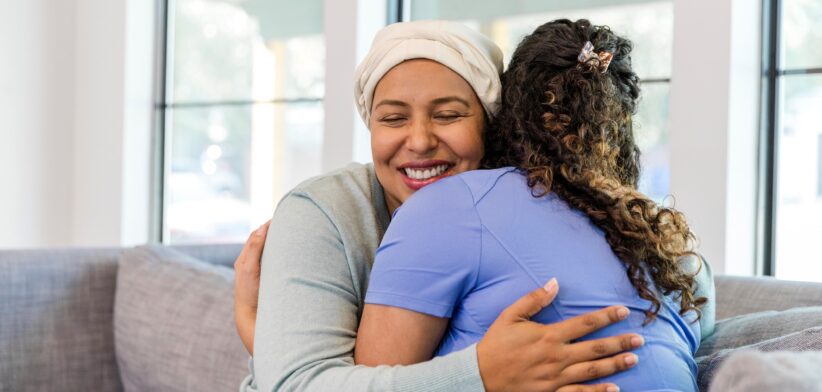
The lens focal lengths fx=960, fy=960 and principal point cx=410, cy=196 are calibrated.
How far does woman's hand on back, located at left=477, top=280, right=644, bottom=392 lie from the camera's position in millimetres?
1278

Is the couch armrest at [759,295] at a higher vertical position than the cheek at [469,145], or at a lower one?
lower

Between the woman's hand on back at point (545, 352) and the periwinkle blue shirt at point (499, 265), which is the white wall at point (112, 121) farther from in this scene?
the woman's hand on back at point (545, 352)

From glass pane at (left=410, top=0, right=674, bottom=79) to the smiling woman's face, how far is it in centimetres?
163

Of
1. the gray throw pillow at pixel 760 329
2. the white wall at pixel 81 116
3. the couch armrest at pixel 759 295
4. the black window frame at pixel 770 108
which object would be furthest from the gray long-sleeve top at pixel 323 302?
the white wall at pixel 81 116

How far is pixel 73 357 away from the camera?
8.31 ft

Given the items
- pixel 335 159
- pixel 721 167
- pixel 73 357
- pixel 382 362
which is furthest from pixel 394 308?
pixel 335 159

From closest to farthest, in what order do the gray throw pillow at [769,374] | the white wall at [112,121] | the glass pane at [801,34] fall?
the gray throw pillow at [769,374]
the glass pane at [801,34]
the white wall at [112,121]

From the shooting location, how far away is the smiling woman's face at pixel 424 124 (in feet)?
5.42

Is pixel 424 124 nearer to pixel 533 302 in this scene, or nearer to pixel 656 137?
pixel 533 302

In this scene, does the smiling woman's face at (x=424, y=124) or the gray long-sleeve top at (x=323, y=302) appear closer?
the gray long-sleeve top at (x=323, y=302)

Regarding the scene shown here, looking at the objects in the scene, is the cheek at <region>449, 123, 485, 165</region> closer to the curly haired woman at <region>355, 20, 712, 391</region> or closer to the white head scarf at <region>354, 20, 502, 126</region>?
the white head scarf at <region>354, 20, 502, 126</region>

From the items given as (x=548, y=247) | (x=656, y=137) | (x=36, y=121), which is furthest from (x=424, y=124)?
(x=36, y=121)

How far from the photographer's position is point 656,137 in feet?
11.5

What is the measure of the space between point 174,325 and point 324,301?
1.09 metres
